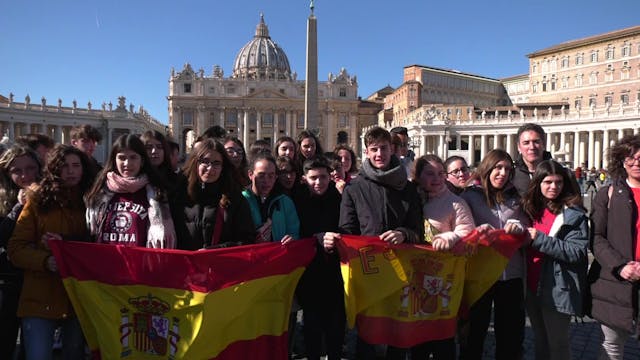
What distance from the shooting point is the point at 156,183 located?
3.80 m

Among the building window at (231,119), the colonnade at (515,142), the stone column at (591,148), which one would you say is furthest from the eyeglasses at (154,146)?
the building window at (231,119)

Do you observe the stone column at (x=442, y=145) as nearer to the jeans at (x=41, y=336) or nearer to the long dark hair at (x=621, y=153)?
the long dark hair at (x=621, y=153)

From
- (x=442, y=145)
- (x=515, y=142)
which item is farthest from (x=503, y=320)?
(x=442, y=145)

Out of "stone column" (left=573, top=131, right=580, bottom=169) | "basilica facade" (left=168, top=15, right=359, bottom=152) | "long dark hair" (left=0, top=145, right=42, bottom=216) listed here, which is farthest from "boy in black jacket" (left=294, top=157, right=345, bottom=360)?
"basilica facade" (left=168, top=15, right=359, bottom=152)

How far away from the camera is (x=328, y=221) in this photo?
4.29 metres

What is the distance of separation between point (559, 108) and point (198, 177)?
6537cm

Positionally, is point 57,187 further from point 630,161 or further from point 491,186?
point 630,161

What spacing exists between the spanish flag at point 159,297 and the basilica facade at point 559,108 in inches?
1676

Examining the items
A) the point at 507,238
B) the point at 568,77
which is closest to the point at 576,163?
the point at 568,77

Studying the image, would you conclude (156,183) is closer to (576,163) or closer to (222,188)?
(222,188)

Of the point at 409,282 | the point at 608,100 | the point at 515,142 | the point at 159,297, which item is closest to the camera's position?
the point at 159,297

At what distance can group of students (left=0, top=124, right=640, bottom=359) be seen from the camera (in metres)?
3.61

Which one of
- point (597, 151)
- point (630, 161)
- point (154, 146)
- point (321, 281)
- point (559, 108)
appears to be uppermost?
point (559, 108)

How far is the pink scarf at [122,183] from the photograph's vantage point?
3666 millimetres
